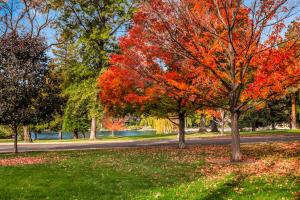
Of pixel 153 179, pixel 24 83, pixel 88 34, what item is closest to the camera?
pixel 153 179

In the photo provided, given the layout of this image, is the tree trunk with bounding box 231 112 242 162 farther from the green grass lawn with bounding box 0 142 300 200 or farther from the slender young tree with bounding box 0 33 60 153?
the slender young tree with bounding box 0 33 60 153

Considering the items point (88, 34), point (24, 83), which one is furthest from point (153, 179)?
point (88, 34)

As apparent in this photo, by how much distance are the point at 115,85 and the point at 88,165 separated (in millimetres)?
8313

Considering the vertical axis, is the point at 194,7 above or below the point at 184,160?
above

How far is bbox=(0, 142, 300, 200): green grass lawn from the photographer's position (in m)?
11.3

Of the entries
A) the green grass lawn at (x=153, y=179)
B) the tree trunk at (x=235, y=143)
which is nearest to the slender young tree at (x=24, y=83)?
the green grass lawn at (x=153, y=179)

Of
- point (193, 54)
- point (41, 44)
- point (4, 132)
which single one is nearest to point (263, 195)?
point (193, 54)

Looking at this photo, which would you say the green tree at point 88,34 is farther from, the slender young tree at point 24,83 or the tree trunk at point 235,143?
the tree trunk at point 235,143

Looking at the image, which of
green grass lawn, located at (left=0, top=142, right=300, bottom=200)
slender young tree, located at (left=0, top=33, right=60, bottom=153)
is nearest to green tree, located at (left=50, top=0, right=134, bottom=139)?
slender young tree, located at (left=0, top=33, right=60, bottom=153)

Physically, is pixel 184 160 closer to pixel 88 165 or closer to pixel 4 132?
pixel 88 165

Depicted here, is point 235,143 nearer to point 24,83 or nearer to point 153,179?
point 153,179

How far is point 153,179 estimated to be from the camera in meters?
14.3

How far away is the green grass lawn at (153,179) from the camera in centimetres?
1135

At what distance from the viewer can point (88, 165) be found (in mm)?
18344
